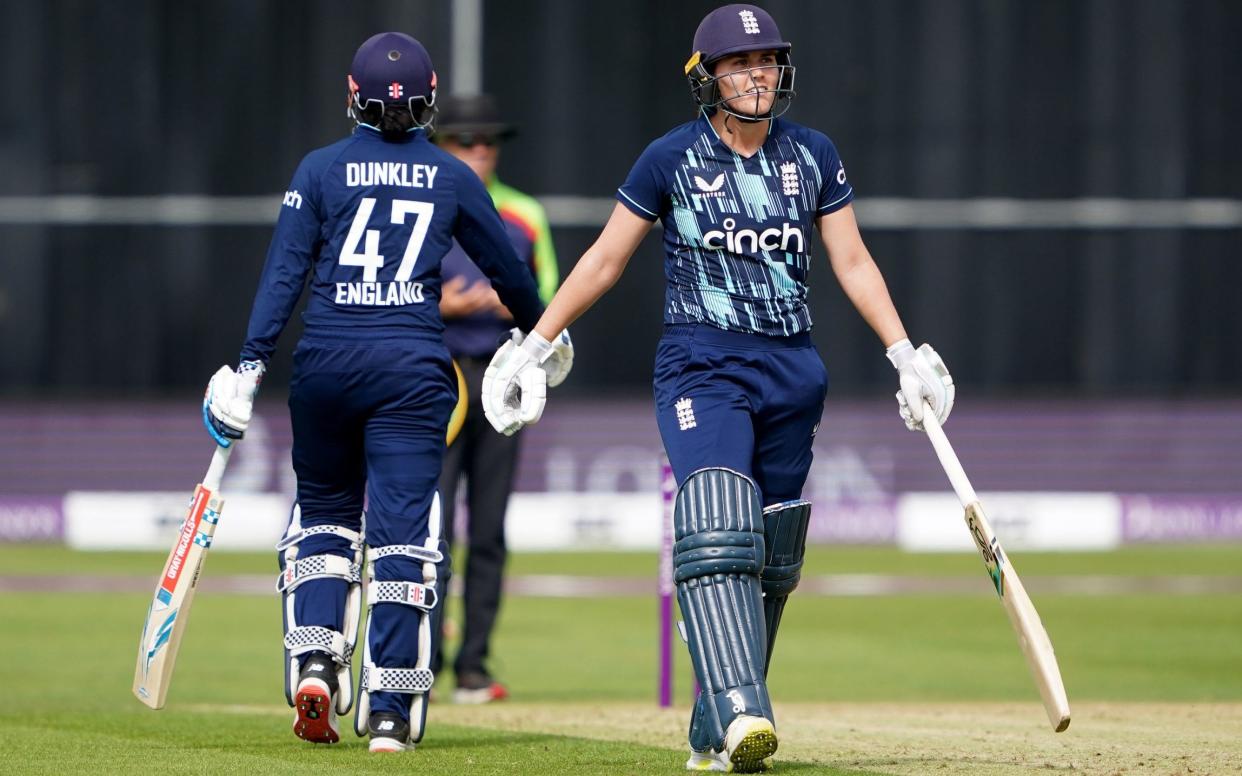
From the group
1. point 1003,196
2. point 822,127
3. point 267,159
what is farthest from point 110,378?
point 1003,196

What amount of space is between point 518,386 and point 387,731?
1105 millimetres

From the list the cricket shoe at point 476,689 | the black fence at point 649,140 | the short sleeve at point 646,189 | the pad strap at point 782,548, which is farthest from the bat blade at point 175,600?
the black fence at point 649,140

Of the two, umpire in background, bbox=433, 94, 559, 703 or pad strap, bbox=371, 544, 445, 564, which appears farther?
umpire in background, bbox=433, 94, 559, 703

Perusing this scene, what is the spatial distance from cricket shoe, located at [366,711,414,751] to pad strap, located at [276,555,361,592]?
0.48 m

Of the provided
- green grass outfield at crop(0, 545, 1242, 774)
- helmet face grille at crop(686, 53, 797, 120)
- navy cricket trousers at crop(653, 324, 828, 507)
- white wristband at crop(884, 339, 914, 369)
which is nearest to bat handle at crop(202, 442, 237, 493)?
green grass outfield at crop(0, 545, 1242, 774)

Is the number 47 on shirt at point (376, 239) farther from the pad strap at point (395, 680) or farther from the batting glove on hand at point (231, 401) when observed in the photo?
the pad strap at point (395, 680)

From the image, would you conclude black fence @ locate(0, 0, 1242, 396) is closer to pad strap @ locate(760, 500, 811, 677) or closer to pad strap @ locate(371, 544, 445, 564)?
pad strap @ locate(371, 544, 445, 564)

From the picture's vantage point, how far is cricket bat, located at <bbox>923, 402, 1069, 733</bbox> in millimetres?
5305

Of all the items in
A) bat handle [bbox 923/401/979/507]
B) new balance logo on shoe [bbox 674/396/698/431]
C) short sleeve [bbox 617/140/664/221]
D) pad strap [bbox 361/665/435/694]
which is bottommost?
pad strap [bbox 361/665/435/694]

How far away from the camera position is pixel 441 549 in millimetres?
6031

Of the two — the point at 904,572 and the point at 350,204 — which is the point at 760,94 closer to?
the point at 350,204

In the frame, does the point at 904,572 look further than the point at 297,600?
→ Yes

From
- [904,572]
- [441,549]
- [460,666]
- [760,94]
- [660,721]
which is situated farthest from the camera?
[904,572]

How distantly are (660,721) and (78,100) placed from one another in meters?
15.2
